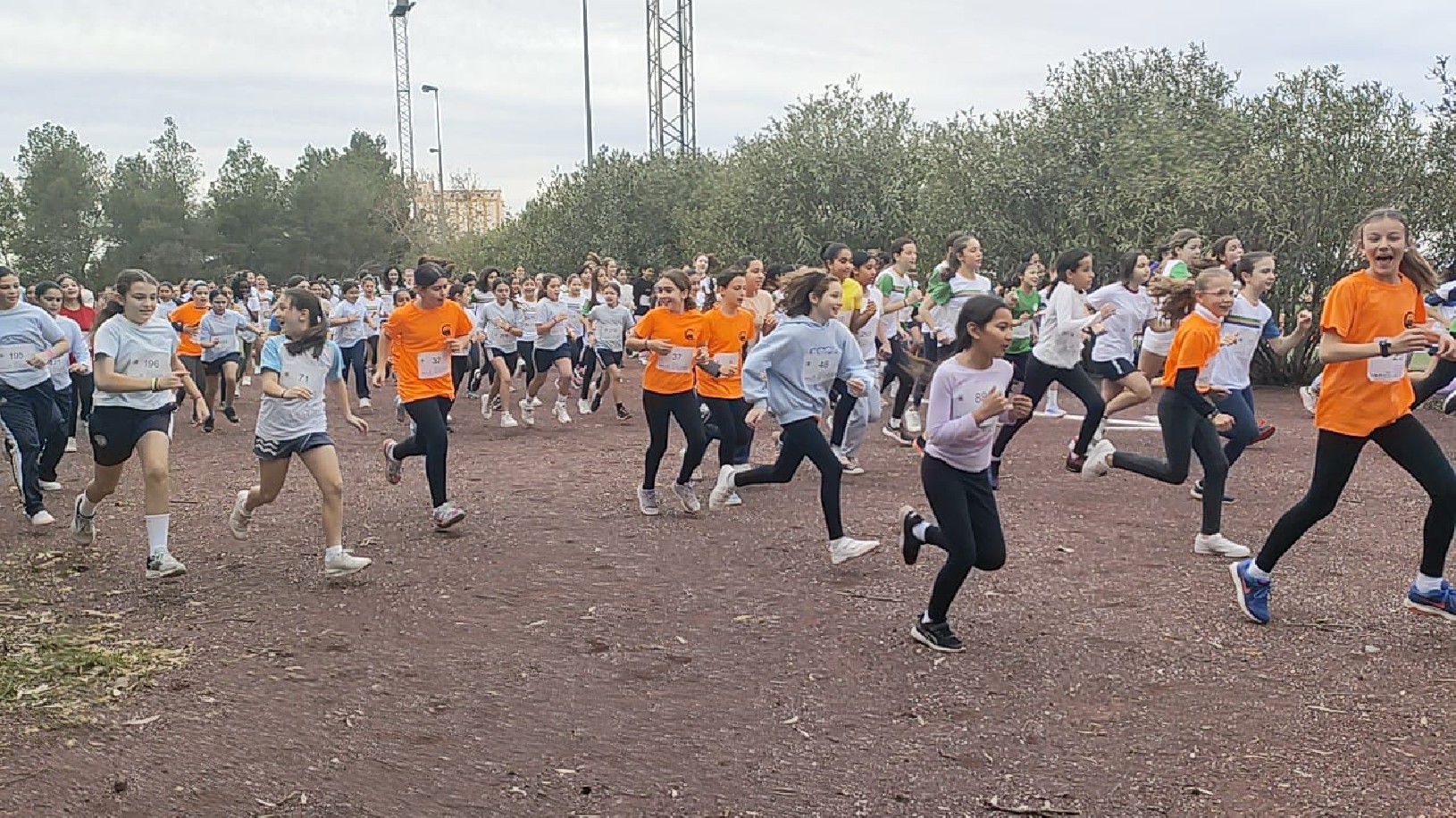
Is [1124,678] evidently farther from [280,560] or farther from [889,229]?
[889,229]

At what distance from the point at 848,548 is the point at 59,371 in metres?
7.61

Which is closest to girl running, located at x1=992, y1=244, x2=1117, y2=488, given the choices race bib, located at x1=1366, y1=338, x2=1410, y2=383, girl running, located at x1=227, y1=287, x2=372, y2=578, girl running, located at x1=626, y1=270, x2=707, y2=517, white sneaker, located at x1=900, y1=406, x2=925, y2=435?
girl running, located at x1=626, y1=270, x2=707, y2=517

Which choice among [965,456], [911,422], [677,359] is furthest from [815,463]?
[911,422]

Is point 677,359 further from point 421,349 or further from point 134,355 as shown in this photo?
point 134,355

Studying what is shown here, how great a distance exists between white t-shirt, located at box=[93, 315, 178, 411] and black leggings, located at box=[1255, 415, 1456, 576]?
6.22 m

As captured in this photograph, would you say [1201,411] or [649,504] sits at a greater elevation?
[1201,411]

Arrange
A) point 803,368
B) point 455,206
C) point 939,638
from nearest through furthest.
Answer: point 939,638
point 803,368
point 455,206

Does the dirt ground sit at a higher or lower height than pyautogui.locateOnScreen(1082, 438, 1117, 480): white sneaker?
lower

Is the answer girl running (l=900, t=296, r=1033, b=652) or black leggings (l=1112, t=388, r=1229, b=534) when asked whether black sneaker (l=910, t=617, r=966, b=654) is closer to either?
girl running (l=900, t=296, r=1033, b=652)

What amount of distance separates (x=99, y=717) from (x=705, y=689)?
248 cm

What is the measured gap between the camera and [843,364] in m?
7.99

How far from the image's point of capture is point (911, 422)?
533 inches

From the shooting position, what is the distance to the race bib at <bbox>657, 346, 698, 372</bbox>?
363 inches

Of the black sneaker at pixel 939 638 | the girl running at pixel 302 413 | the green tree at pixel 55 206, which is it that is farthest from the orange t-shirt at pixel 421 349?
the green tree at pixel 55 206
